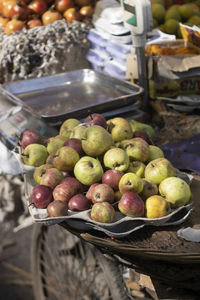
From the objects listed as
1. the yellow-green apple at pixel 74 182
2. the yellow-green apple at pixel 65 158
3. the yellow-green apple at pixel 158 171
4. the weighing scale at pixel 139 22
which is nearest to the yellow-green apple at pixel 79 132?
the yellow-green apple at pixel 65 158

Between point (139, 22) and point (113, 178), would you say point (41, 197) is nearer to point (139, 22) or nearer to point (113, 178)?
point (113, 178)

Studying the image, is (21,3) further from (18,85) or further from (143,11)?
(143,11)

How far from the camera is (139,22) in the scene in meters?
1.82

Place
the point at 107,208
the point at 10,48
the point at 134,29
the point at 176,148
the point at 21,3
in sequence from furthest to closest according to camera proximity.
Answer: the point at 21,3, the point at 10,48, the point at 134,29, the point at 176,148, the point at 107,208

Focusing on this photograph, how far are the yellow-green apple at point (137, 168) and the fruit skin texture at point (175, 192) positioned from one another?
13cm

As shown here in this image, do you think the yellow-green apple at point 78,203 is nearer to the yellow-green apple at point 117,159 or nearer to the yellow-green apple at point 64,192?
the yellow-green apple at point 64,192

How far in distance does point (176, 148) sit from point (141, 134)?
0.26 meters

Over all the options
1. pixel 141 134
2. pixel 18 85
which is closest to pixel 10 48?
pixel 18 85

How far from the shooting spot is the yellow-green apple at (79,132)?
4.87 ft

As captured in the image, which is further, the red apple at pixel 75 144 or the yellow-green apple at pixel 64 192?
the red apple at pixel 75 144

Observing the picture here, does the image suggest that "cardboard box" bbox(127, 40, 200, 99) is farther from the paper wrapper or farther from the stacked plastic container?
the stacked plastic container

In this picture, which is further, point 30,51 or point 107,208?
point 30,51

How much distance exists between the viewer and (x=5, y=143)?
2012 millimetres

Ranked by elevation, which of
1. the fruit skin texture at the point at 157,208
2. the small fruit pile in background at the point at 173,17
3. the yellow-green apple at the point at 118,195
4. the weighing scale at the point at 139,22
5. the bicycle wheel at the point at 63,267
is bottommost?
the bicycle wheel at the point at 63,267
